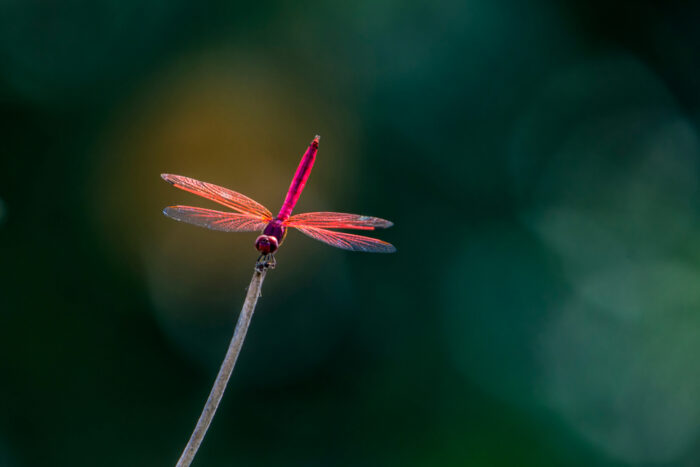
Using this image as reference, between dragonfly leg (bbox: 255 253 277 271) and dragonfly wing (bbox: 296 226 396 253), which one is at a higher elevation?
dragonfly wing (bbox: 296 226 396 253)

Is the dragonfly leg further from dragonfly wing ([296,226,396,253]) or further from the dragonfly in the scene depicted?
dragonfly wing ([296,226,396,253])

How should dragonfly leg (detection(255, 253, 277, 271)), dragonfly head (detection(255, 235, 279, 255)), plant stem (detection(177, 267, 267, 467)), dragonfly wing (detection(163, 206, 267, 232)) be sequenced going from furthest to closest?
dragonfly wing (detection(163, 206, 267, 232)), dragonfly head (detection(255, 235, 279, 255)), dragonfly leg (detection(255, 253, 277, 271)), plant stem (detection(177, 267, 267, 467))

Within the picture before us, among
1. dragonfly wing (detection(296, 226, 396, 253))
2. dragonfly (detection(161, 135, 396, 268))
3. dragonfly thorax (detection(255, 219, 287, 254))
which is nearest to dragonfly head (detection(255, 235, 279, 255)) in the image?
dragonfly thorax (detection(255, 219, 287, 254))

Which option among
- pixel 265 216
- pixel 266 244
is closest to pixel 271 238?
pixel 266 244

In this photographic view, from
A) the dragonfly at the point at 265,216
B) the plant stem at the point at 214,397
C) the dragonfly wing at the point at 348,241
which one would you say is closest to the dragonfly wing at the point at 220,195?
the dragonfly at the point at 265,216

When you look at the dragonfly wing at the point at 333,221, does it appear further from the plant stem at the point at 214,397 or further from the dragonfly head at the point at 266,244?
the plant stem at the point at 214,397

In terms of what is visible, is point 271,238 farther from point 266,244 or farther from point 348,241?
point 348,241
